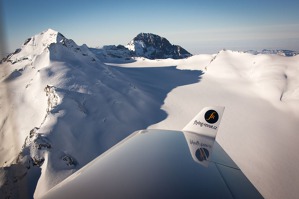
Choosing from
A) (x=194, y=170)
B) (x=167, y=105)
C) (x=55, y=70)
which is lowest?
(x=167, y=105)

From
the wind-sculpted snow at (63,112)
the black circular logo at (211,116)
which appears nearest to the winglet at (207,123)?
the black circular logo at (211,116)

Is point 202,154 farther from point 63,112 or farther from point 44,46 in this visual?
point 44,46

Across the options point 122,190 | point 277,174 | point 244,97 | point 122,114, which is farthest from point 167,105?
point 122,190

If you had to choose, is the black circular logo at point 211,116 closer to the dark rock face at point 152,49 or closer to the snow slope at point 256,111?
the snow slope at point 256,111

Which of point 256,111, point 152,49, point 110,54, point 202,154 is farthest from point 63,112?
point 152,49

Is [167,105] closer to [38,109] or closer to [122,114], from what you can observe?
[122,114]

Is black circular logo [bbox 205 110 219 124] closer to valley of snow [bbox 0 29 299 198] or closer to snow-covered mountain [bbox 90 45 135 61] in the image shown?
valley of snow [bbox 0 29 299 198]
